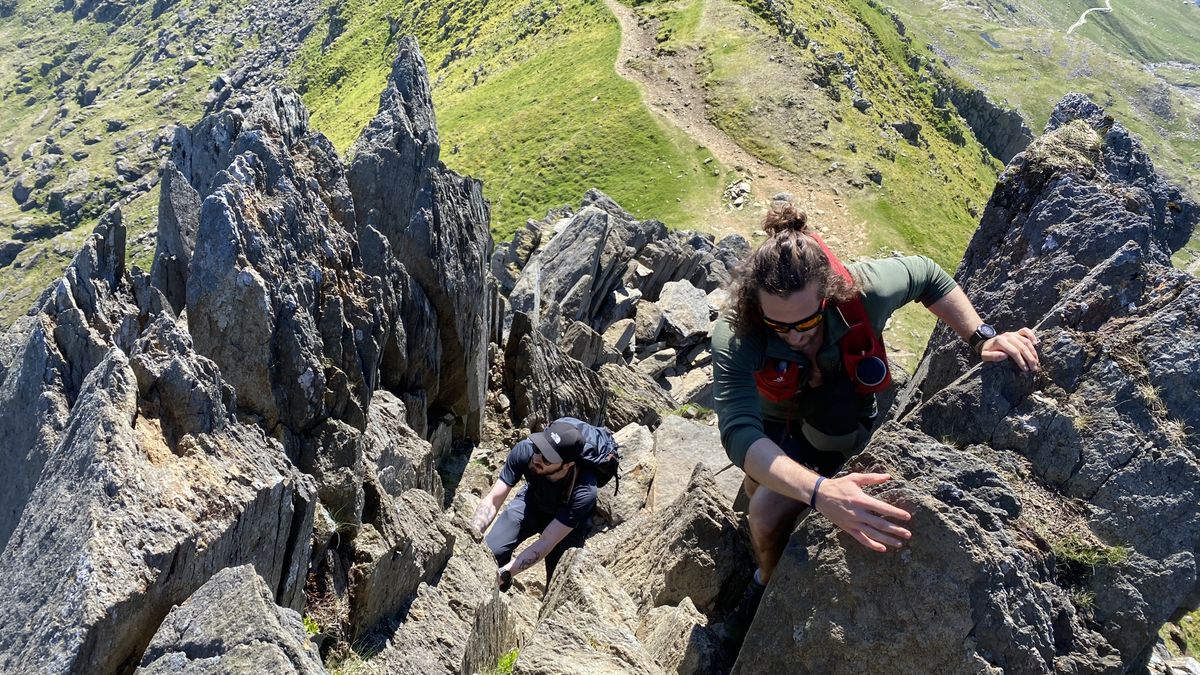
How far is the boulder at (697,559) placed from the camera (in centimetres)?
966

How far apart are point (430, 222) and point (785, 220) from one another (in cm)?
1018

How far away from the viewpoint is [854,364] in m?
8.05

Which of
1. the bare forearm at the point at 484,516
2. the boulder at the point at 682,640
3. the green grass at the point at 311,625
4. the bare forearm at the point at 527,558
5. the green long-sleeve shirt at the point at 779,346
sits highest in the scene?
the green long-sleeve shirt at the point at 779,346

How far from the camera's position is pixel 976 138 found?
131m

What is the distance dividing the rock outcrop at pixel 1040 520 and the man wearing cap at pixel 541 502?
207 inches

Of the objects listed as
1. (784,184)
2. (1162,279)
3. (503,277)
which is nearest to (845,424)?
(1162,279)

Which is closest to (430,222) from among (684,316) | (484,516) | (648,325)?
(484,516)

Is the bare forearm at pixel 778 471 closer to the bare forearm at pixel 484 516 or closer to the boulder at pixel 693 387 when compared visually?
the bare forearm at pixel 484 516

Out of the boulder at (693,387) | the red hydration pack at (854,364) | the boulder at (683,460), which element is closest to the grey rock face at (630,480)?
the boulder at (683,460)

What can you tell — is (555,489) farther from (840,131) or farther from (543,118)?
(543,118)

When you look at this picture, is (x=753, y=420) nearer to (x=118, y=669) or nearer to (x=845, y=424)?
(x=845, y=424)

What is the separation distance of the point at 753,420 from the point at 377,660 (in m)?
5.06

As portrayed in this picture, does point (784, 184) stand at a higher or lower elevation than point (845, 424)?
lower

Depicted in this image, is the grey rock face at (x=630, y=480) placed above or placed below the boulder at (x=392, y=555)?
below
